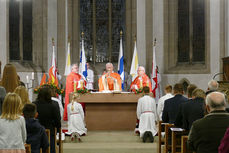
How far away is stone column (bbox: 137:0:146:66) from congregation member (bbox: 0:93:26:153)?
1164 centimetres

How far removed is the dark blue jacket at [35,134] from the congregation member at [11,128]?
43cm

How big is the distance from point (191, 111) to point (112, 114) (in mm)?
5550

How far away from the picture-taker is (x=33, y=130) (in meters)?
4.80

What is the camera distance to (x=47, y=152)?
231 inches

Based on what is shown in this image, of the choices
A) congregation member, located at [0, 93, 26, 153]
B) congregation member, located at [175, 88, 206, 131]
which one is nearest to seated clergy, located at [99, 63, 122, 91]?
congregation member, located at [175, 88, 206, 131]

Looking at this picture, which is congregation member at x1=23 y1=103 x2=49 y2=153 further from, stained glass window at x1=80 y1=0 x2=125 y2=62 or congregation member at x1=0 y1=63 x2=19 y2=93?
stained glass window at x1=80 y1=0 x2=125 y2=62

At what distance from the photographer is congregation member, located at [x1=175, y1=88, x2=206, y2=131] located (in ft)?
18.2

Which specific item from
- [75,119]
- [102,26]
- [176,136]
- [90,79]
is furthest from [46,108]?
[102,26]

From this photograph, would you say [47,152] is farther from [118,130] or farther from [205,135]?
[118,130]

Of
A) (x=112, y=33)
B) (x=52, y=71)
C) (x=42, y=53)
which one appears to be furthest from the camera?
(x=112, y=33)

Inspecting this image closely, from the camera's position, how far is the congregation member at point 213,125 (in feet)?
12.0

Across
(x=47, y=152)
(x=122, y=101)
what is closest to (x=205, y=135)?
(x=47, y=152)

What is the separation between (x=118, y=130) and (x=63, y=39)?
6283 mm

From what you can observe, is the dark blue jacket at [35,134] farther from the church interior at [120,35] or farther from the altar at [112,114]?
the church interior at [120,35]
